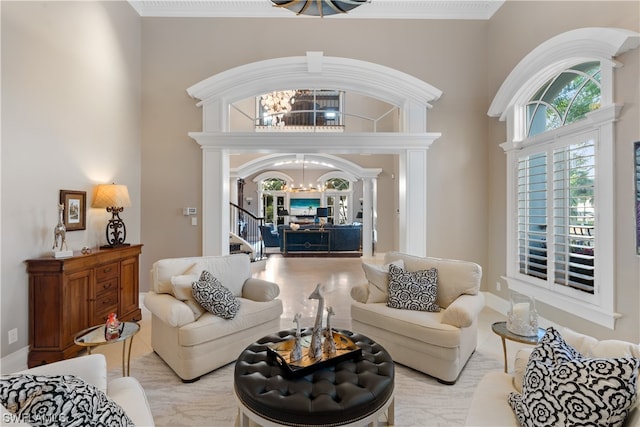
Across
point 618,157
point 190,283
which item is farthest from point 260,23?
point 618,157

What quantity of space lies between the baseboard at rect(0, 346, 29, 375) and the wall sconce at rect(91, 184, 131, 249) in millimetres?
1274

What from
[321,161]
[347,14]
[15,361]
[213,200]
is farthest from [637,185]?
[321,161]

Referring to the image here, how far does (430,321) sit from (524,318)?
28.6 inches

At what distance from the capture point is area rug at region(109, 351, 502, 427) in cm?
223

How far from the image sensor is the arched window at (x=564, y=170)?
113 inches

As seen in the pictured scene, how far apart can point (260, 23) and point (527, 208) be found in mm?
4714

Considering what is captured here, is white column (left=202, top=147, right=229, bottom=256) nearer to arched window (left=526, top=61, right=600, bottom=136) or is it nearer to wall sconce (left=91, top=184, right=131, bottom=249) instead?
wall sconce (left=91, top=184, right=131, bottom=249)

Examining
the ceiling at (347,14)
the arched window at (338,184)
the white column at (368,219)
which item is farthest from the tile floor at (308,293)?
the arched window at (338,184)

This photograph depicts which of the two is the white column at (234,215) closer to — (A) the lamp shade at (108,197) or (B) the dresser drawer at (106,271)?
(A) the lamp shade at (108,197)

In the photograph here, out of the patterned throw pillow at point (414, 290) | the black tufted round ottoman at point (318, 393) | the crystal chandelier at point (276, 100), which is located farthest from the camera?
the crystal chandelier at point (276, 100)

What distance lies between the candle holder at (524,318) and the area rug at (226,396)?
0.68m

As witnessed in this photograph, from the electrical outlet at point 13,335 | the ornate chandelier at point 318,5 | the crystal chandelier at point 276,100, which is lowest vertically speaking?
the electrical outlet at point 13,335

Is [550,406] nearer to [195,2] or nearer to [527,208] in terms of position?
[527,208]

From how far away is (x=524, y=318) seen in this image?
2.39 metres
